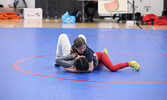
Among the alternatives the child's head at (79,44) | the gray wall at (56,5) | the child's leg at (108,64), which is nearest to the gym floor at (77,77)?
the child's leg at (108,64)

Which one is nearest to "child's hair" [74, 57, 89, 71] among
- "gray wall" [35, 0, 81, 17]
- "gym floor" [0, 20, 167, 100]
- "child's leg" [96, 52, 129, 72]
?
"gym floor" [0, 20, 167, 100]

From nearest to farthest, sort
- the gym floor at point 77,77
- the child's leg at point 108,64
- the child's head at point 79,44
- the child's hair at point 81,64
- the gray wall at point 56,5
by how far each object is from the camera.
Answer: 1. the gym floor at point 77,77
2. the child's head at point 79,44
3. the child's hair at point 81,64
4. the child's leg at point 108,64
5. the gray wall at point 56,5

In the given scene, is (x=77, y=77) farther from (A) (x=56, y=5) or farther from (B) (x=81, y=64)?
(A) (x=56, y=5)

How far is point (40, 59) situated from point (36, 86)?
5.66 ft

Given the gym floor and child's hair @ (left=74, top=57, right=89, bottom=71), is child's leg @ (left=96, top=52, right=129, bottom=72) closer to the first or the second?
the gym floor

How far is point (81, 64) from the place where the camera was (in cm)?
465

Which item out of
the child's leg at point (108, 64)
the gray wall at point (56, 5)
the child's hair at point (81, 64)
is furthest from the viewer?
the gray wall at point (56, 5)

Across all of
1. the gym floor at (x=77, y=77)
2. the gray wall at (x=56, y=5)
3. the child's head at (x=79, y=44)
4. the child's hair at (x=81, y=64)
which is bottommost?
the gym floor at (x=77, y=77)

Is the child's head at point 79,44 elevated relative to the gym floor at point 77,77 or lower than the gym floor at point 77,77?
elevated

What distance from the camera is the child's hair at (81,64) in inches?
181

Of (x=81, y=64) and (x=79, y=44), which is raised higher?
(x=79, y=44)

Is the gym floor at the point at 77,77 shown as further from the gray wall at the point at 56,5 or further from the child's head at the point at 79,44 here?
the gray wall at the point at 56,5

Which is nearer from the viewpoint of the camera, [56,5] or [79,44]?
[79,44]

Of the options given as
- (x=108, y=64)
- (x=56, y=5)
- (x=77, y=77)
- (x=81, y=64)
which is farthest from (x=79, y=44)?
(x=56, y=5)
